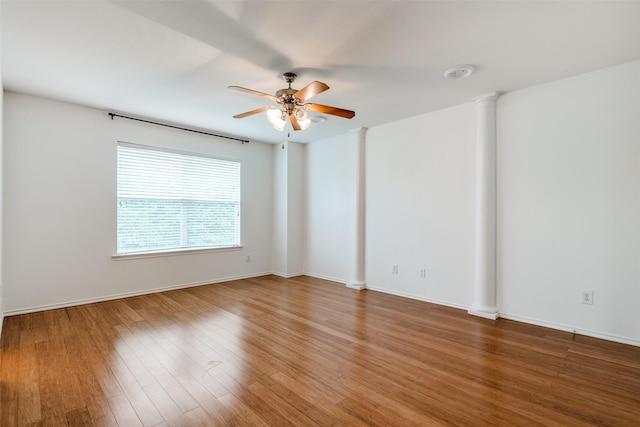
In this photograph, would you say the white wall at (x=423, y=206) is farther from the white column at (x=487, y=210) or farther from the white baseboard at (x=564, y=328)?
the white column at (x=487, y=210)

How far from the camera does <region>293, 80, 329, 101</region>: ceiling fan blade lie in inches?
91.1

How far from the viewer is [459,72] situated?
2.84 m

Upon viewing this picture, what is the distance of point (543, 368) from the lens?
231cm

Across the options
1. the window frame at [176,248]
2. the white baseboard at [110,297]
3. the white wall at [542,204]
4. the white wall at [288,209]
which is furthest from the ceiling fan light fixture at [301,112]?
the white baseboard at [110,297]

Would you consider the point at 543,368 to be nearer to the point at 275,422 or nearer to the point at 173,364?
the point at 275,422

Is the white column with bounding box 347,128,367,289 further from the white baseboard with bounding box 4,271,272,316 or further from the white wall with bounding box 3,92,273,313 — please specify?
the white wall with bounding box 3,92,273,313

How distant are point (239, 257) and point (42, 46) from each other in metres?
3.82

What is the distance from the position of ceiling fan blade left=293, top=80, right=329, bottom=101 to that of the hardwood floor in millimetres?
2168

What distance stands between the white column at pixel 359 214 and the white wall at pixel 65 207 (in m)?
2.79

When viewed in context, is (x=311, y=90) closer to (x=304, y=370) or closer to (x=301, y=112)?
(x=301, y=112)

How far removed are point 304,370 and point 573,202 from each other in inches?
119

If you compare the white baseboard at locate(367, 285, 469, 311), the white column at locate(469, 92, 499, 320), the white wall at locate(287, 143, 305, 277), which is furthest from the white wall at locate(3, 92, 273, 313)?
the white column at locate(469, 92, 499, 320)

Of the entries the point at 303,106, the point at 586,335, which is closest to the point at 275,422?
the point at 303,106

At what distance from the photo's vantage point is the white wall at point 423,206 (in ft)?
12.3
